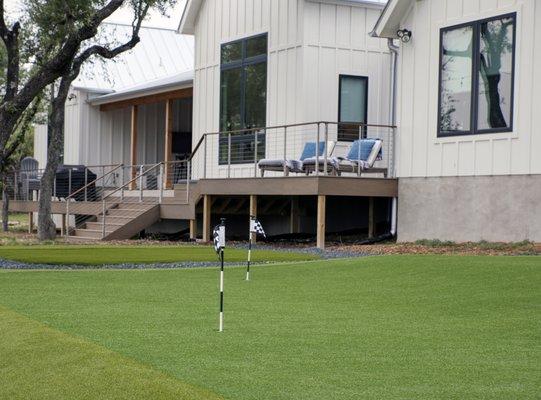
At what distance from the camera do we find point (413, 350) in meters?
8.32

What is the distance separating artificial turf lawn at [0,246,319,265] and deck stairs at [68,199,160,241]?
349 cm

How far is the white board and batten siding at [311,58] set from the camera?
2297cm

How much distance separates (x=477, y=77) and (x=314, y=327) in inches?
400

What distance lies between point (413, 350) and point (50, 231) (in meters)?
19.8

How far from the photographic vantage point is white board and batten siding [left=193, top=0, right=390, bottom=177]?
22969 millimetres

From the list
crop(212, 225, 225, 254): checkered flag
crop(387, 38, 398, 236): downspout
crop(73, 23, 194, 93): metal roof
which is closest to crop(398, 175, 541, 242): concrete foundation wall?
crop(387, 38, 398, 236): downspout

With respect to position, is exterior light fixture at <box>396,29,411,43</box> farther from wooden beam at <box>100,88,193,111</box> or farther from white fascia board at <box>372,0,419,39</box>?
wooden beam at <box>100,88,193,111</box>

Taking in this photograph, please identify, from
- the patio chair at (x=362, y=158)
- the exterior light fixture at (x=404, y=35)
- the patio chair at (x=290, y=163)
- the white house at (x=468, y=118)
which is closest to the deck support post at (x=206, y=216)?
the patio chair at (x=290, y=163)

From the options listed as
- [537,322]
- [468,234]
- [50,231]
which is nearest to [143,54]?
[50,231]

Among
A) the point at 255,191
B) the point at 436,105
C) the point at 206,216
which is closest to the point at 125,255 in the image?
the point at 255,191

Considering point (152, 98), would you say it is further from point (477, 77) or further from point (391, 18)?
point (477, 77)

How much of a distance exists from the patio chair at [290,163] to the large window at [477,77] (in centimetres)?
320

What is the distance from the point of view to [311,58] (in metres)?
23.0

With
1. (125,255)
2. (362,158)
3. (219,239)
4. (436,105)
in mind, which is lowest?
(125,255)
